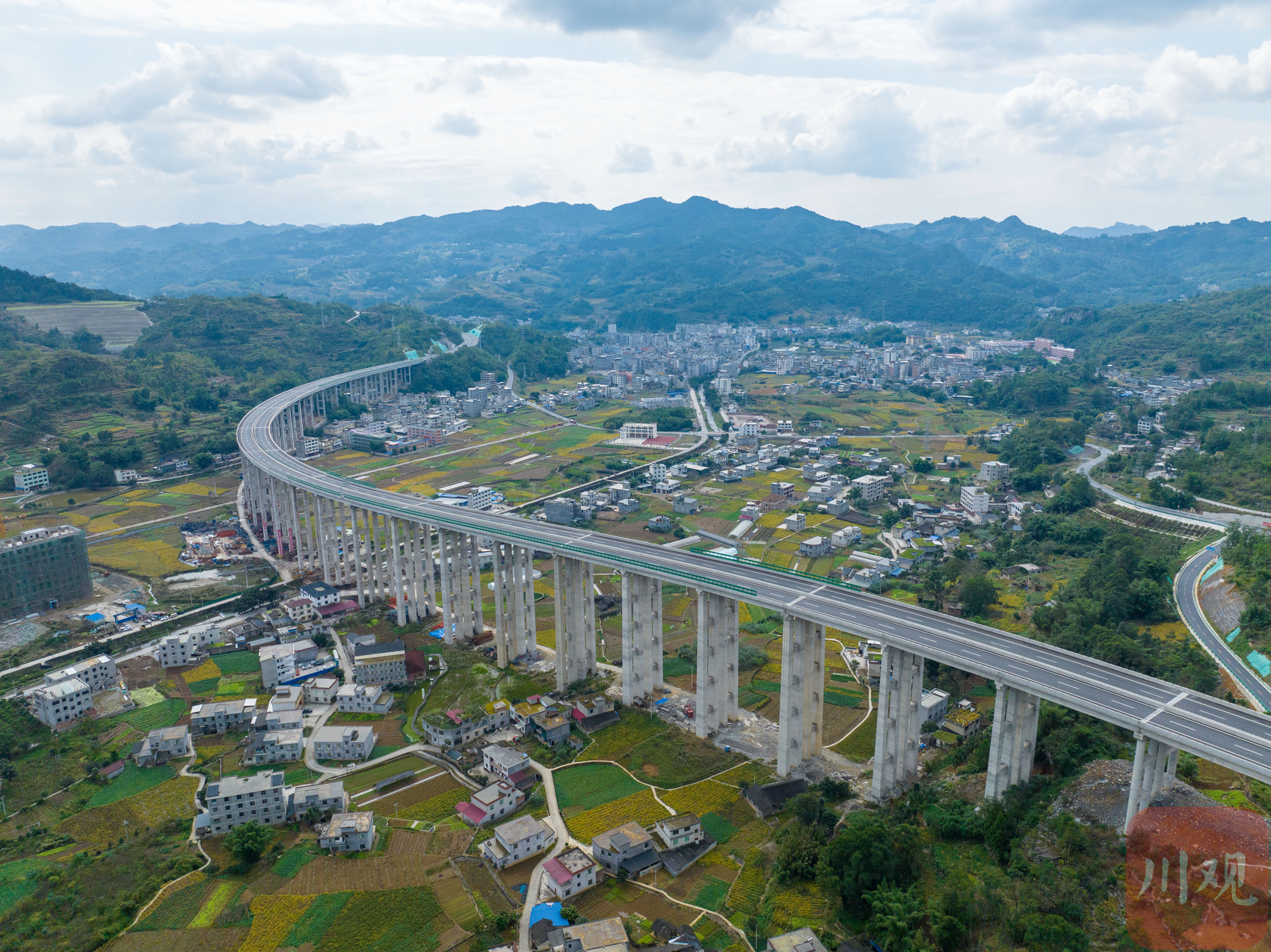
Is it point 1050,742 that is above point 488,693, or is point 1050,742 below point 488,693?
above

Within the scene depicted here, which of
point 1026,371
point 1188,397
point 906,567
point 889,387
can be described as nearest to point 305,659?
point 906,567

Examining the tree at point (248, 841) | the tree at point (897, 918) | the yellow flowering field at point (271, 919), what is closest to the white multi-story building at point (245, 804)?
the tree at point (248, 841)

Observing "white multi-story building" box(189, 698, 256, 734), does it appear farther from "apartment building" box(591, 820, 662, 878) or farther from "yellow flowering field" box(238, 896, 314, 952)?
"apartment building" box(591, 820, 662, 878)

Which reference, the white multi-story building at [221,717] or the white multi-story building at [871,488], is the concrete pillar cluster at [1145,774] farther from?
the white multi-story building at [871,488]

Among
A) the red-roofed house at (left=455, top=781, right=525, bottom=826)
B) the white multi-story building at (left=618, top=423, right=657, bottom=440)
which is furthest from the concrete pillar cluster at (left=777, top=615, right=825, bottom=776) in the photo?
the white multi-story building at (left=618, top=423, right=657, bottom=440)

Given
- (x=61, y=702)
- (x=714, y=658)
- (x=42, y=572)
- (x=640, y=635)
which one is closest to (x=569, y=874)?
(x=714, y=658)

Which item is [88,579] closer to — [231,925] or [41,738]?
[41,738]
